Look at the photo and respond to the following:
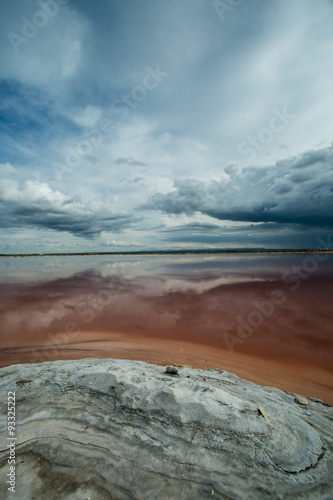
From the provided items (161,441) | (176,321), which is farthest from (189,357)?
(161,441)

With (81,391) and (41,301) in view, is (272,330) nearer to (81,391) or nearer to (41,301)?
(81,391)

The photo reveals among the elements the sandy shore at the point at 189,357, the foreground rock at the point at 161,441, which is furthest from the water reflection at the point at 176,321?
the foreground rock at the point at 161,441

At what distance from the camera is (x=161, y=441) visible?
2383mm

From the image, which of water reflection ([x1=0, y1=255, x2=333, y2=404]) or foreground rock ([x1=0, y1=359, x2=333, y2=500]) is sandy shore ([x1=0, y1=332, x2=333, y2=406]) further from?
foreground rock ([x1=0, y1=359, x2=333, y2=500])

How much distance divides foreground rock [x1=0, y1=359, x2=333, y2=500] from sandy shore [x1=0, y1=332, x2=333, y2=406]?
1135mm

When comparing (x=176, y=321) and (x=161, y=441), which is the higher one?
(x=161, y=441)

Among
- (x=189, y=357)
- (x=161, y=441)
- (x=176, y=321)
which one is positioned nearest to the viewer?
(x=161, y=441)

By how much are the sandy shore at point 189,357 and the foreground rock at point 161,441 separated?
3.72 ft

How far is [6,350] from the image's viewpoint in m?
6.06

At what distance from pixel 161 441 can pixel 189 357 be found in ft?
11.3

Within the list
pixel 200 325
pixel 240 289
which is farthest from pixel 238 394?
pixel 240 289

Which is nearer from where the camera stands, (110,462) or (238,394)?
(110,462)

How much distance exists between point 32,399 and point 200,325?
5661 mm

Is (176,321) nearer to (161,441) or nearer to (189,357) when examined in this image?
(189,357)
